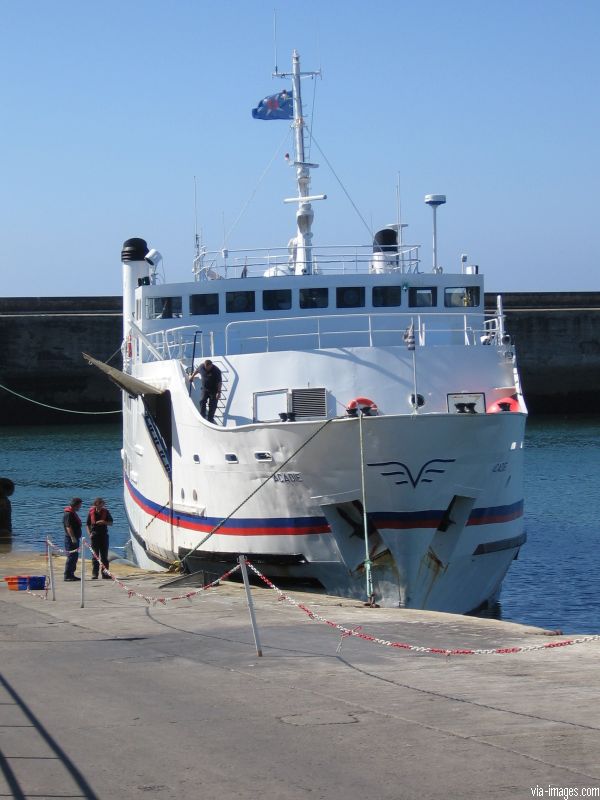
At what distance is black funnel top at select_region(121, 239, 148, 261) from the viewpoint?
83.4ft

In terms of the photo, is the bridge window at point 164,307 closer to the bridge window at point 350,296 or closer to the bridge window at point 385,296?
the bridge window at point 350,296

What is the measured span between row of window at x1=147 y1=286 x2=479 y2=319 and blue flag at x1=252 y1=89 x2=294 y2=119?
4.76 meters

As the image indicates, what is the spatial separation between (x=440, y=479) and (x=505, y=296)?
178 feet

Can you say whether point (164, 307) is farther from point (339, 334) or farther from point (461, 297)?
point (461, 297)

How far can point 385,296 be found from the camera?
2070cm

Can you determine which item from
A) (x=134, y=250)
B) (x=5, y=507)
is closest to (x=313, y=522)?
(x=134, y=250)

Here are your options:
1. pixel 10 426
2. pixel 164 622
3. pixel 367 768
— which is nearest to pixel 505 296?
pixel 10 426

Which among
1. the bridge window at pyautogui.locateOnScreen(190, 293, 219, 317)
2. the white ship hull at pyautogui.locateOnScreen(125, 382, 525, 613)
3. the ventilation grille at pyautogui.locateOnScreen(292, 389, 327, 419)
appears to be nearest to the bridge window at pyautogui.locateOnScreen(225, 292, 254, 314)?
the bridge window at pyautogui.locateOnScreen(190, 293, 219, 317)

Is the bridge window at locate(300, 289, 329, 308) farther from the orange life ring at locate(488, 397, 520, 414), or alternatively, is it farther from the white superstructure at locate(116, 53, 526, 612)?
the orange life ring at locate(488, 397, 520, 414)

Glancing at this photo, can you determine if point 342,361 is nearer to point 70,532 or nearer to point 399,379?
point 399,379

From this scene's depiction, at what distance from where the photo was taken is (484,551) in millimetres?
16375

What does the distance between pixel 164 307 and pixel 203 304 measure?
→ 0.89 metres

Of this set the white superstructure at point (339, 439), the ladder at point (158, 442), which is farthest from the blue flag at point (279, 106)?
the ladder at point (158, 442)

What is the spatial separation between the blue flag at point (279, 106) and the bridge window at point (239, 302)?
187 inches
